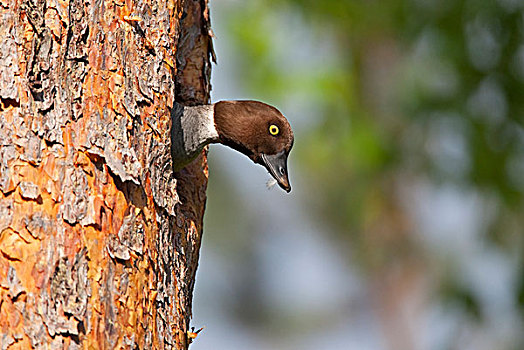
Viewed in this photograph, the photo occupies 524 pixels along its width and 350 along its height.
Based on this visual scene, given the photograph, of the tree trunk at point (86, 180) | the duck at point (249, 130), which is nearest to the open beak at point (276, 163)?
the duck at point (249, 130)

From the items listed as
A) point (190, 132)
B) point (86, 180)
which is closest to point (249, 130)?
point (190, 132)

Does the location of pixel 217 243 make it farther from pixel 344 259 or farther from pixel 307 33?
pixel 307 33

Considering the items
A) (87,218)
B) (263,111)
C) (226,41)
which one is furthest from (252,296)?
(87,218)

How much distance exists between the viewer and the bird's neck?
14.3 feet

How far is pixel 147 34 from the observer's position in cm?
340

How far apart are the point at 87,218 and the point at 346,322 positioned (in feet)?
67.0

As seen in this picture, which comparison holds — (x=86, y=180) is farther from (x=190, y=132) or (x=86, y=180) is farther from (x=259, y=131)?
(x=259, y=131)

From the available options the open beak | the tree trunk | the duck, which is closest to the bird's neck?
the duck

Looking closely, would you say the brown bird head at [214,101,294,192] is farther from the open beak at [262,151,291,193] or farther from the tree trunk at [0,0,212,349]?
the tree trunk at [0,0,212,349]

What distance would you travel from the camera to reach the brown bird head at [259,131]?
464 cm

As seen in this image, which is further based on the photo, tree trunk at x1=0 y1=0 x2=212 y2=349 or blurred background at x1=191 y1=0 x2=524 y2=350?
blurred background at x1=191 y1=0 x2=524 y2=350

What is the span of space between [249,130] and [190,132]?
15.4 inches

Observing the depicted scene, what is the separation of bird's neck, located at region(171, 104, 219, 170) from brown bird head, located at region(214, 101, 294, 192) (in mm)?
59

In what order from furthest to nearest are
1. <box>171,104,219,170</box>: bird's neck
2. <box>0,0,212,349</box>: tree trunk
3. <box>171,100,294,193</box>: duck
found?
<box>171,100,294,193</box>: duck < <box>171,104,219,170</box>: bird's neck < <box>0,0,212,349</box>: tree trunk
